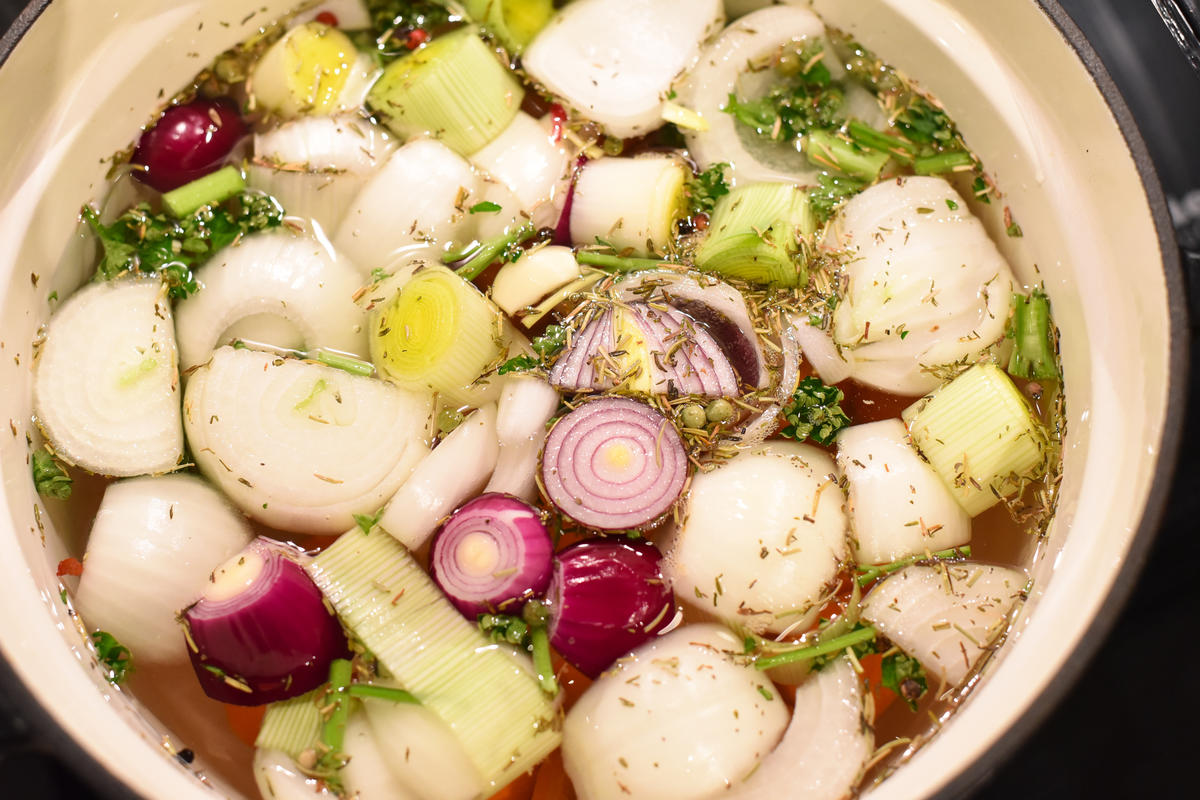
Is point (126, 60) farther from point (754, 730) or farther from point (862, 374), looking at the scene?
point (754, 730)

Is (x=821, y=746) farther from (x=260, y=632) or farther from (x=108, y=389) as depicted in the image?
(x=108, y=389)

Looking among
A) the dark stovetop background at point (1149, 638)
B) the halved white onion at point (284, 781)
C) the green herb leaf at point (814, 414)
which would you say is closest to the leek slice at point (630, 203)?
the green herb leaf at point (814, 414)

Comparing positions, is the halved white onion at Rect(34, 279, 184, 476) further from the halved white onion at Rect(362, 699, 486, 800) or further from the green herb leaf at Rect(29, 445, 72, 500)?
the halved white onion at Rect(362, 699, 486, 800)

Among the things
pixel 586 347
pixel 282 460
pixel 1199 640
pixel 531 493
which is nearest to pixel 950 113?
pixel 586 347

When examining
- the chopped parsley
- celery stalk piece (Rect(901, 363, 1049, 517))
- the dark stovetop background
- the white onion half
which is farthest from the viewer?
the dark stovetop background

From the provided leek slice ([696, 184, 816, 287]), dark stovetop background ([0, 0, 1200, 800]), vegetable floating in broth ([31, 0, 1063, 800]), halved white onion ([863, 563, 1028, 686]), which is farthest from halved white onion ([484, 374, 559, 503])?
dark stovetop background ([0, 0, 1200, 800])

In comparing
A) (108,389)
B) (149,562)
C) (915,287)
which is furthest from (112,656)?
(915,287)

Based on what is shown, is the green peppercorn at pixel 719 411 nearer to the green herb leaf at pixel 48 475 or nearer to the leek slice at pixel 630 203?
the leek slice at pixel 630 203
